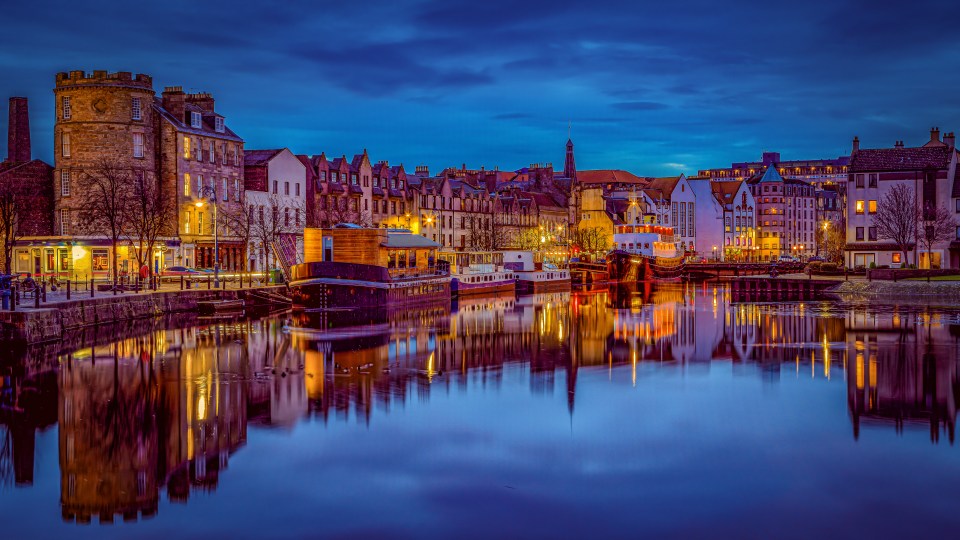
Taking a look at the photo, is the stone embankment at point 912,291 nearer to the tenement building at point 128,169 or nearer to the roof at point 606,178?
the tenement building at point 128,169

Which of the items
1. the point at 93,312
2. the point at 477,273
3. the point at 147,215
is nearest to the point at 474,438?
the point at 93,312

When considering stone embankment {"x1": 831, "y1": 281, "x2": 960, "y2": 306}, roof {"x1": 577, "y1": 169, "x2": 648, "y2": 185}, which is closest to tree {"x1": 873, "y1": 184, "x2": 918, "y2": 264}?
stone embankment {"x1": 831, "y1": 281, "x2": 960, "y2": 306}

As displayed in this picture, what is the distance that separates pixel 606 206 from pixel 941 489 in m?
124

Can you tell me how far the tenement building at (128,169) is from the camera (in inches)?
2554

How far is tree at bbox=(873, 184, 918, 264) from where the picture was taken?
77.1m

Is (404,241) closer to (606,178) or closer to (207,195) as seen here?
(207,195)

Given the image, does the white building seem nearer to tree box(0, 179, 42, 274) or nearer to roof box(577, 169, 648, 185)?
tree box(0, 179, 42, 274)

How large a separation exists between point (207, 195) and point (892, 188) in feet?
181

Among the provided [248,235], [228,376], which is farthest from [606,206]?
[228,376]

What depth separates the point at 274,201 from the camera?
3238 inches

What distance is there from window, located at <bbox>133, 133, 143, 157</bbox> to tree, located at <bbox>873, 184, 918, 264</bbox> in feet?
184

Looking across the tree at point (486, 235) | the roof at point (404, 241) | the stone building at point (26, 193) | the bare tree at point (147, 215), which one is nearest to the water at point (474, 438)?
the bare tree at point (147, 215)

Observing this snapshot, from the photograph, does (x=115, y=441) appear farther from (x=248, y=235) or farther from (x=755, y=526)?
(x=248, y=235)

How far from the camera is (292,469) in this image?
19.7m
